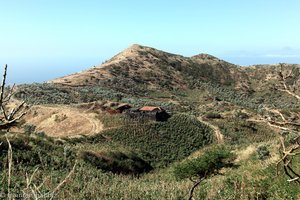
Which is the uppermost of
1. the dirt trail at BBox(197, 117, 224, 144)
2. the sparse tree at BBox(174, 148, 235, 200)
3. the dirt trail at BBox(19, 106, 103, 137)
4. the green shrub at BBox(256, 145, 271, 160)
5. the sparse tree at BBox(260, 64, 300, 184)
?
the sparse tree at BBox(260, 64, 300, 184)

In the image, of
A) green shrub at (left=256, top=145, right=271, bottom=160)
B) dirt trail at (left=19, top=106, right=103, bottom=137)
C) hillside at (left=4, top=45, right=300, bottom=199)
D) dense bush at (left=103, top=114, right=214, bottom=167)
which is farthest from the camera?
dirt trail at (left=19, top=106, right=103, bottom=137)

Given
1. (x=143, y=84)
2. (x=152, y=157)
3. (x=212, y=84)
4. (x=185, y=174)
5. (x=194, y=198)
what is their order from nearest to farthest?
(x=194, y=198) → (x=185, y=174) → (x=152, y=157) → (x=143, y=84) → (x=212, y=84)

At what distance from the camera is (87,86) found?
8694 centimetres

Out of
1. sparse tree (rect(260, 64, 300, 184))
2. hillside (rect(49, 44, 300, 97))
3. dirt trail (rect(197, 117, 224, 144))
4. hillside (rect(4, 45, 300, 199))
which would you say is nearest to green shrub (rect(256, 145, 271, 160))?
hillside (rect(4, 45, 300, 199))

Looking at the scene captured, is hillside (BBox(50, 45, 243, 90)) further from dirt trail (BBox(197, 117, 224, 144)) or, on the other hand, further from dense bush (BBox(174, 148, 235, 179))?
dense bush (BBox(174, 148, 235, 179))

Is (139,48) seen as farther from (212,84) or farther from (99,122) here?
(99,122)

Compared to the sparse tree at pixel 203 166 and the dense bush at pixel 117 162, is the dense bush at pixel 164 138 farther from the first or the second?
the sparse tree at pixel 203 166

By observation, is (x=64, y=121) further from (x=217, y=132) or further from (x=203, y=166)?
(x=203, y=166)

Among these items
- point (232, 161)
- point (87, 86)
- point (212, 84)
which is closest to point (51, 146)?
point (232, 161)

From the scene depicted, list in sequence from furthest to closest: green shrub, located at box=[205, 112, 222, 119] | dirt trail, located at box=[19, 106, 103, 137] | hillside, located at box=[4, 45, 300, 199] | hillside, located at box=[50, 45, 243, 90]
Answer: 1. hillside, located at box=[50, 45, 243, 90]
2. green shrub, located at box=[205, 112, 222, 119]
3. dirt trail, located at box=[19, 106, 103, 137]
4. hillside, located at box=[4, 45, 300, 199]

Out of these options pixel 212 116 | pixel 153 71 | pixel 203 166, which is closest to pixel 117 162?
pixel 203 166

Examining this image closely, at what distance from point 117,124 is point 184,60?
3392 inches

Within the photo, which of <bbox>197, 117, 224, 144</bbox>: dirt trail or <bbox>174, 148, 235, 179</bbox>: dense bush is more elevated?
<bbox>174, 148, 235, 179</bbox>: dense bush

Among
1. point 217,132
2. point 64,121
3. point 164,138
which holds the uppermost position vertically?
point 64,121
